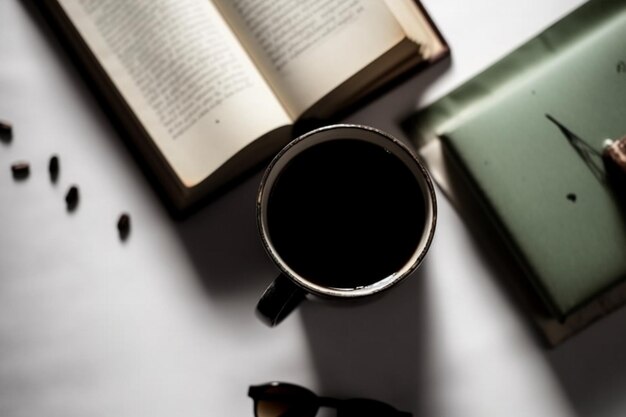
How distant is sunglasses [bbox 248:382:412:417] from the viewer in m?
0.64

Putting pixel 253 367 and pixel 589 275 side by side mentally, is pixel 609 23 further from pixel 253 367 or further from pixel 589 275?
pixel 253 367

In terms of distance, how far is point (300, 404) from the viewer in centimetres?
65

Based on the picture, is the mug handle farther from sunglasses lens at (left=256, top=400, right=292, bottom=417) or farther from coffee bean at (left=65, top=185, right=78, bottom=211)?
coffee bean at (left=65, top=185, right=78, bottom=211)

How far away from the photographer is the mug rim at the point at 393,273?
20.3 inches

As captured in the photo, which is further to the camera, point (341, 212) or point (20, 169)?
point (20, 169)

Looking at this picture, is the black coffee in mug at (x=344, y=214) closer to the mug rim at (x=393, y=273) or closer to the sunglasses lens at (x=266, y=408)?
the mug rim at (x=393, y=273)

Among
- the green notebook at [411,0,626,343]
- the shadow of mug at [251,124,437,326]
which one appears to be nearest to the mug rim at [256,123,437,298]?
the shadow of mug at [251,124,437,326]

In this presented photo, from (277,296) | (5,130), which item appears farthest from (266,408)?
(5,130)

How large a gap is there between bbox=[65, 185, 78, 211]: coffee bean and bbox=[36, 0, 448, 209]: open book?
109 mm

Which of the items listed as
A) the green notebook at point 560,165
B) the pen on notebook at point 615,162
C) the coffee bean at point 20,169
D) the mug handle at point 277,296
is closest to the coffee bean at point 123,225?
the coffee bean at point 20,169

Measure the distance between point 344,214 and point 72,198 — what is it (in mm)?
304

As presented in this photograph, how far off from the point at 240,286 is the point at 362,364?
15 cm

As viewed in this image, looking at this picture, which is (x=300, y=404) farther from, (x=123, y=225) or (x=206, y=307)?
(x=123, y=225)

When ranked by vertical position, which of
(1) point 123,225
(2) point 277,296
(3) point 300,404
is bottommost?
(3) point 300,404
